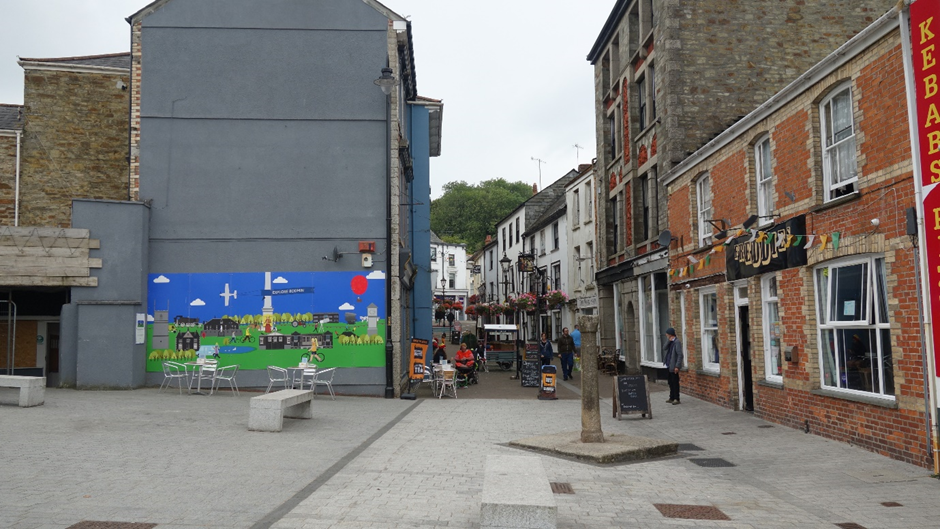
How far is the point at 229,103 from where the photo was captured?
1914cm

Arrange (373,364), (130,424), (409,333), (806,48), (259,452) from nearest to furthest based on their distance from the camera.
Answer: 1. (259,452)
2. (130,424)
3. (373,364)
4. (806,48)
5. (409,333)

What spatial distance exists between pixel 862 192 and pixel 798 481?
13.3 ft

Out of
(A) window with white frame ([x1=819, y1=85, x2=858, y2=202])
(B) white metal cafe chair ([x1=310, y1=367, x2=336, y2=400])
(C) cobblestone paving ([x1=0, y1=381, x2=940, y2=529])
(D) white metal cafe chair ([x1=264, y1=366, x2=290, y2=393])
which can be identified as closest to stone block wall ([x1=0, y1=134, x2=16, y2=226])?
(D) white metal cafe chair ([x1=264, y1=366, x2=290, y2=393])

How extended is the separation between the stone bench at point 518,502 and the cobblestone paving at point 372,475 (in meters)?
0.52

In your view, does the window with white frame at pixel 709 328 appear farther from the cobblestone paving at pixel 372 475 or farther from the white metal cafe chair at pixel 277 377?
the white metal cafe chair at pixel 277 377

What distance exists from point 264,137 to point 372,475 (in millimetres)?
12410

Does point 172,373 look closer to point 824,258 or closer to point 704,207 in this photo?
point 704,207

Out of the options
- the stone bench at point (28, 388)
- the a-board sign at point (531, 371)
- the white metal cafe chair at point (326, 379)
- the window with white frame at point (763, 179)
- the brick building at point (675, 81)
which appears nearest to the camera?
the stone bench at point (28, 388)

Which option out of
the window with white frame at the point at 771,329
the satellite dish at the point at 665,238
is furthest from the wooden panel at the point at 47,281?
the window with white frame at the point at 771,329

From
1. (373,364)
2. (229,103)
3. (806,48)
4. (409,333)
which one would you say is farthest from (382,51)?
(806,48)

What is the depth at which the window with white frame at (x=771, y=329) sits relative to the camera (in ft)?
45.5

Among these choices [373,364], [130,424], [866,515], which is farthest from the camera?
[373,364]

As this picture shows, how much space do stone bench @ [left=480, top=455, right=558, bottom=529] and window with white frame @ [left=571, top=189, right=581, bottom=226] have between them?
107ft

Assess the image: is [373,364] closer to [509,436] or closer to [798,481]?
[509,436]
